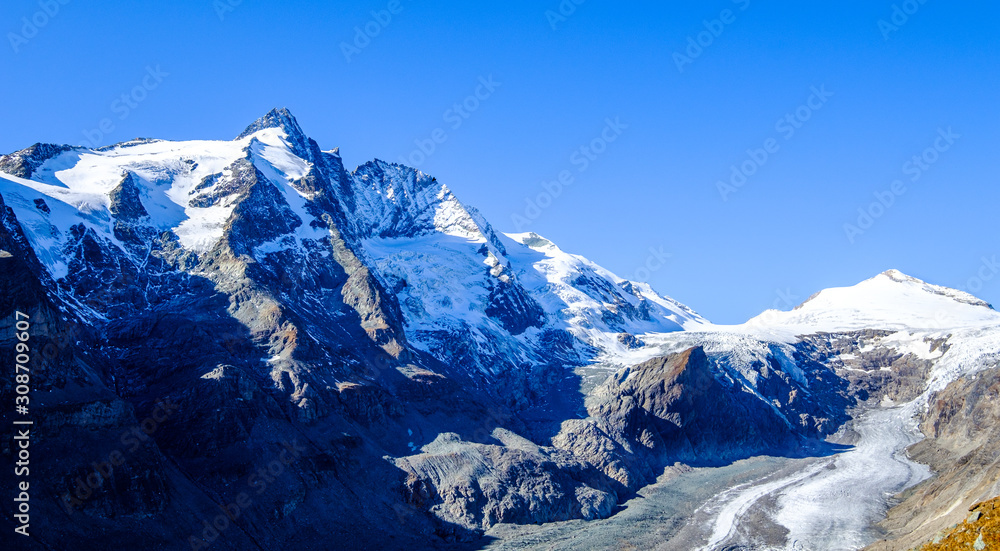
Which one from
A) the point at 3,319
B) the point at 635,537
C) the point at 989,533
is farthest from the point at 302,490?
the point at 989,533

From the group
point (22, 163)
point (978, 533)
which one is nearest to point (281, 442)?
point (978, 533)

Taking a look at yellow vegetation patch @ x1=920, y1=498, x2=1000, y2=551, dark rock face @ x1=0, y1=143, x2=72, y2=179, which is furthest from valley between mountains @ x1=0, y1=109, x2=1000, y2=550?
yellow vegetation patch @ x1=920, y1=498, x2=1000, y2=551

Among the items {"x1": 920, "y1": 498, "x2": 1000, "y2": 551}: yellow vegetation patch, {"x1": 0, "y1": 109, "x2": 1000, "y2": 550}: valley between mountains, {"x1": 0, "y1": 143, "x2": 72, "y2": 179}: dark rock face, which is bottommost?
{"x1": 920, "y1": 498, "x2": 1000, "y2": 551}: yellow vegetation patch

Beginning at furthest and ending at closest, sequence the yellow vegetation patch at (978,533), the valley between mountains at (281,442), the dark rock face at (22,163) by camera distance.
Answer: the dark rock face at (22,163)
the valley between mountains at (281,442)
the yellow vegetation patch at (978,533)

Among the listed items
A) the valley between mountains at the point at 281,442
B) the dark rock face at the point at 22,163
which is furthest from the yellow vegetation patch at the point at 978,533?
the dark rock face at the point at 22,163

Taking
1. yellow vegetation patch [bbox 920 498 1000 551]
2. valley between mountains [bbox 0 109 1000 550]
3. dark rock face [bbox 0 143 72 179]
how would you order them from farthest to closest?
dark rock face [bbox 0 143 72 179] → valley between mountains [bbox 0 109 1000 550] → yellow vegetation patch [bbox 920 498 1000 551]

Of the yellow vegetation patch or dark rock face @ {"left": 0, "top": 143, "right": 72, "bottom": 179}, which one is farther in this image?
dark rock face @ {"left": 0, "top": 143, "right": 72, "bottom": 179}

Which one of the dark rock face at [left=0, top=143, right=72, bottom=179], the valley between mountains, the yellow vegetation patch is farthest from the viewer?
the dark rock face at [left=0, top=143, right=72, bottom=179]

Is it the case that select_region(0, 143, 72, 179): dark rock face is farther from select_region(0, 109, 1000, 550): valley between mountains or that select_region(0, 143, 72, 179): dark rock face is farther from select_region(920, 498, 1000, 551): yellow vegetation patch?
select_region(920, 498, 1000, 551): yellow vegetation patch

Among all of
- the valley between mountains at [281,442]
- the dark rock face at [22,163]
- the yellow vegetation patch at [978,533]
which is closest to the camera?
the yellow vegetation patch at [978,533]

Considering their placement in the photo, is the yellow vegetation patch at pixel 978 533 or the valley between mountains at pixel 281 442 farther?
the valley between mountains at pixel 281 442

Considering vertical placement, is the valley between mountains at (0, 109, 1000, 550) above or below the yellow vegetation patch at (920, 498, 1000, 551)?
above

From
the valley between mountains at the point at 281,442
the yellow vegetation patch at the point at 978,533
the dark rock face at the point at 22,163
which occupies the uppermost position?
the dark rock face at the point at 22,163

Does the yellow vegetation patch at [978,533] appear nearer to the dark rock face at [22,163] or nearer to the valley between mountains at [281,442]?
the valley between mountains at [281,442]
